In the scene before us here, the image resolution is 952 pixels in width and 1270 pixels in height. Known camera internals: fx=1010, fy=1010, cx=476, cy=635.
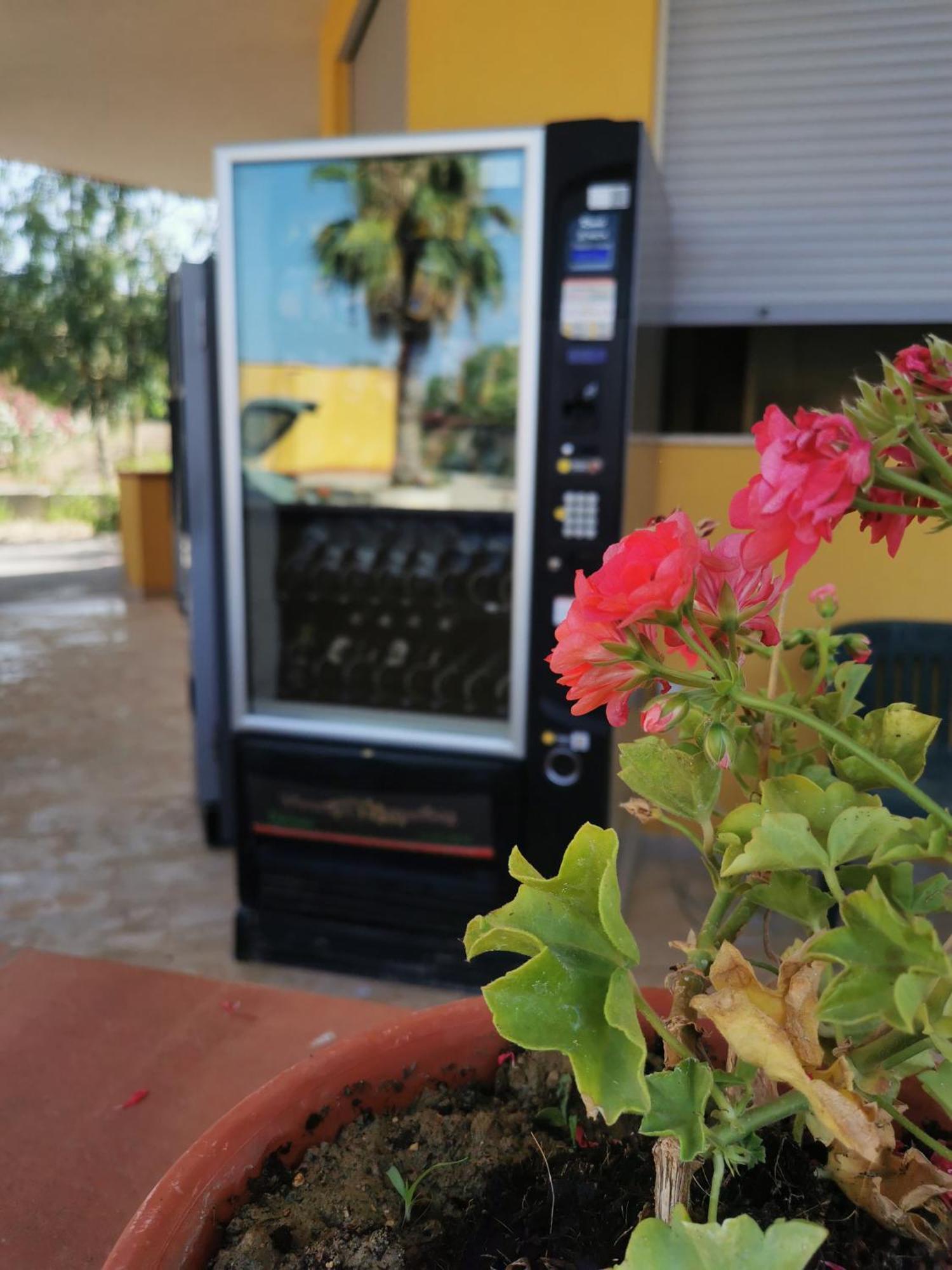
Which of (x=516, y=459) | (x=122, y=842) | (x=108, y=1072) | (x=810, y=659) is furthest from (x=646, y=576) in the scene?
(x=122, y=842)

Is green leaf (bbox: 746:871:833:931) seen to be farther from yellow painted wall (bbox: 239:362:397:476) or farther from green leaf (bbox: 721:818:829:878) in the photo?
yellow painted wall (bbox: 239:362:397:476)

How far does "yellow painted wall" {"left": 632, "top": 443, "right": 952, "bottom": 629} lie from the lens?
2.66 meters

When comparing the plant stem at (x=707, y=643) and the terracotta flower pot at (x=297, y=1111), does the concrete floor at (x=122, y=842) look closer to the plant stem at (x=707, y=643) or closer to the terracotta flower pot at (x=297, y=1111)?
A: the terracotta flower pot at (x=297, y=1111)

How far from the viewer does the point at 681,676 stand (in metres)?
0.46

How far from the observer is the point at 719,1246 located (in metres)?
0.40

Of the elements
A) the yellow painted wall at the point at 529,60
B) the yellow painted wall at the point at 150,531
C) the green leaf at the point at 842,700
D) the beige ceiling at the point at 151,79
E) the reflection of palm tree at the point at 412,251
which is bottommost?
the yellow painted wall at the point at 150,531

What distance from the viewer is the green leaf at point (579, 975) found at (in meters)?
0.42

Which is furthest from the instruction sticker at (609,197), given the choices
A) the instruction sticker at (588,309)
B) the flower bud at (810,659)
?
the flower bud at (810,659)

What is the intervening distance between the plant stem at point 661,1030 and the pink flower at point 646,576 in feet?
0.56

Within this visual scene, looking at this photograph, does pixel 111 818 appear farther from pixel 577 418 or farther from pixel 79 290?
pixel 79 290

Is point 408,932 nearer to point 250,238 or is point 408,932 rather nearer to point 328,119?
point 250,238

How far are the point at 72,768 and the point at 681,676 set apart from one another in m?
3.76

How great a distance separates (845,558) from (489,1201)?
7.85ft

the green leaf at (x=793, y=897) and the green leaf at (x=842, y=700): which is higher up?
the green leaf at (x=842, y=700)
